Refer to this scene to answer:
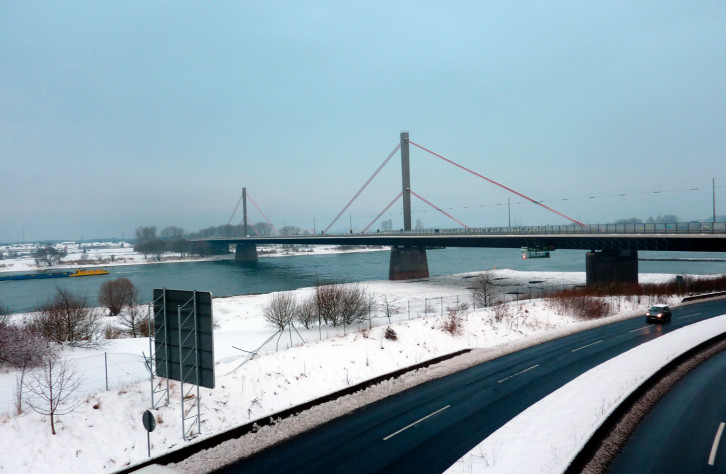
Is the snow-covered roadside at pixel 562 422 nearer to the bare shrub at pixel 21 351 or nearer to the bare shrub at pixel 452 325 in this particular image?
the bare shrub at pixel 452 325

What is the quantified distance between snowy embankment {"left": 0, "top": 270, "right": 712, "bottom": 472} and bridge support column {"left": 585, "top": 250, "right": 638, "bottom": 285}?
26460 millimetres

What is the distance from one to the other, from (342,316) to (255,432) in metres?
19.4


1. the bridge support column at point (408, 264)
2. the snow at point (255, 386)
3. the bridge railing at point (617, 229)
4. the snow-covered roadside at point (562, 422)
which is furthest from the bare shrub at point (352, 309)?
the bridge support column at point (408, 264)

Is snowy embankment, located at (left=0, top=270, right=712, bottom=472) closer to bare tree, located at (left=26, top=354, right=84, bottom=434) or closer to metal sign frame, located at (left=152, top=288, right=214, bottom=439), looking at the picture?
bare tree, located at (left=26, top=354, right=84, bottom=434)

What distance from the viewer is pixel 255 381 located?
18.4 meters

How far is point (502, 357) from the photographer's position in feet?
81.7

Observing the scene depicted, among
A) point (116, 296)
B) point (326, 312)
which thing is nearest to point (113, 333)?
point (116, 296)

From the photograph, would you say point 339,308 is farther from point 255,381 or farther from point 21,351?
point 21,351

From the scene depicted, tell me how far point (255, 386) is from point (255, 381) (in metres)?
0.36

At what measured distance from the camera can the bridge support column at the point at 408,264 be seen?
288 feet

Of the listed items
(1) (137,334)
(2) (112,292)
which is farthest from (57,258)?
(1) (137,334)

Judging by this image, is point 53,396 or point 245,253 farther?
point 245,253

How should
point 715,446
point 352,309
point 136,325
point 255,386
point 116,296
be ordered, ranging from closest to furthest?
point 715,446
point 255,386
point 352,309
point 136,325
point 116,296

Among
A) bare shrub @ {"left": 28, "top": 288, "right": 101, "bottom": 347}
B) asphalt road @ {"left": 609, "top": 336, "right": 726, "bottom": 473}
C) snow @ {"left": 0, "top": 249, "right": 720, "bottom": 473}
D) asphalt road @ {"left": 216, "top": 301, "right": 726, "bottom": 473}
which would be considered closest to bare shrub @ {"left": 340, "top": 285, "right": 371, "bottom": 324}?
snow @ {"left": 0, "top": 249, "right": 720, "bottom": 473}
